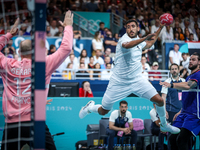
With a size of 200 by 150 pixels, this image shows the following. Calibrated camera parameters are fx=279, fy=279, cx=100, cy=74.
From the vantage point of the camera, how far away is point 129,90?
4.96m

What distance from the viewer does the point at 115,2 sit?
14.2 meters

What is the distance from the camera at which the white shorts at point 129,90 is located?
190 inches

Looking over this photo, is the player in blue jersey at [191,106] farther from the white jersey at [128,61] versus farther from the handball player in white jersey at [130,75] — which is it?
the white jersey at [128,61]

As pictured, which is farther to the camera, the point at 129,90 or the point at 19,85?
the point at 129,90

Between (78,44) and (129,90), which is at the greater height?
(78,44)

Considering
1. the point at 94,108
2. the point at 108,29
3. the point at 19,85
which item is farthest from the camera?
the point at 108,29

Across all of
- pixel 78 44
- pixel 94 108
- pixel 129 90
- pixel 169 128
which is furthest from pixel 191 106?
pixel 78 44

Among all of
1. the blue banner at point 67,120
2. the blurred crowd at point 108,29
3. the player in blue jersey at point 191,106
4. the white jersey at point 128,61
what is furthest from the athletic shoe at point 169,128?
the blurred crowd at point 108,29

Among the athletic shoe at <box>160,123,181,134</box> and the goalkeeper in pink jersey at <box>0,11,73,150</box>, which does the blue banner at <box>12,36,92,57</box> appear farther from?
the goalkeeper in pink jersey at <box>0,11,73,150</box>

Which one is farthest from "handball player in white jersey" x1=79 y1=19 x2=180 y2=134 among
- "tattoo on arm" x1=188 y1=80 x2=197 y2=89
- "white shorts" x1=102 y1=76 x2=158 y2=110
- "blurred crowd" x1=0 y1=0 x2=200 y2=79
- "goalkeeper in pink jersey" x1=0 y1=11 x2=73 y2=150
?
"blurred crowd" x1=0 y1=0 x2=200 y2=79

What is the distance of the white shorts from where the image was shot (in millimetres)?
4816

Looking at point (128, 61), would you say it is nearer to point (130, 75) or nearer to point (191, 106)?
point (130, 75)

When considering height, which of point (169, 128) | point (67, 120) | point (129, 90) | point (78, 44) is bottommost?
point (67, 120)

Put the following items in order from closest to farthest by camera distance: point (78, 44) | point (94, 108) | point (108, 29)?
point (94, 108), point (78, 44), point (108, 29)
